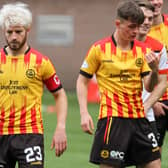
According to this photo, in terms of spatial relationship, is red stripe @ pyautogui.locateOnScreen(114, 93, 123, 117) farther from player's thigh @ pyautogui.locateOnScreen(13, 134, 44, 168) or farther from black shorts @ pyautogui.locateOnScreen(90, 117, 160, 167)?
player's thigh @ pyautogui.locateOnScreen(13, 134, 44, 168)

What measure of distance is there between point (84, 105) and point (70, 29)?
2032 cm

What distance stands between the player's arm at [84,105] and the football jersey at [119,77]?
0.17 metres

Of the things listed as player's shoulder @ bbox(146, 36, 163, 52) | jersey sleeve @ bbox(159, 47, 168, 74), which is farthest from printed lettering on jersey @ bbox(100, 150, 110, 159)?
player's shoulder @ bbox(146, 36, 163, 52)

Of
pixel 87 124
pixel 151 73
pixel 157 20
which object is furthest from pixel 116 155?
pixel 157 20

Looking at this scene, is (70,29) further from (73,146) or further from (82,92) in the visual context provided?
(82,92)

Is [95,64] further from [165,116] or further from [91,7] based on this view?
[91,7]

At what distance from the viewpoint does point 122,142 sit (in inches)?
331

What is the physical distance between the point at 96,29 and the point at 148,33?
60.4 feet

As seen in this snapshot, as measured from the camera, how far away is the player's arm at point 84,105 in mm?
8344

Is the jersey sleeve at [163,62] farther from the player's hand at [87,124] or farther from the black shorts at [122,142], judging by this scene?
the player's hand at [87,124]

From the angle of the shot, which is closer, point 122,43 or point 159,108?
point 122,43

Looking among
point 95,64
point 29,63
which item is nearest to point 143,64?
point 95,64

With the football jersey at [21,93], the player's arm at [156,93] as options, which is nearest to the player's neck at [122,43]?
the player's arm at [156,93]

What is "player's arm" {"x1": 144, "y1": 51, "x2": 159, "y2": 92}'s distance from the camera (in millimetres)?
8281
